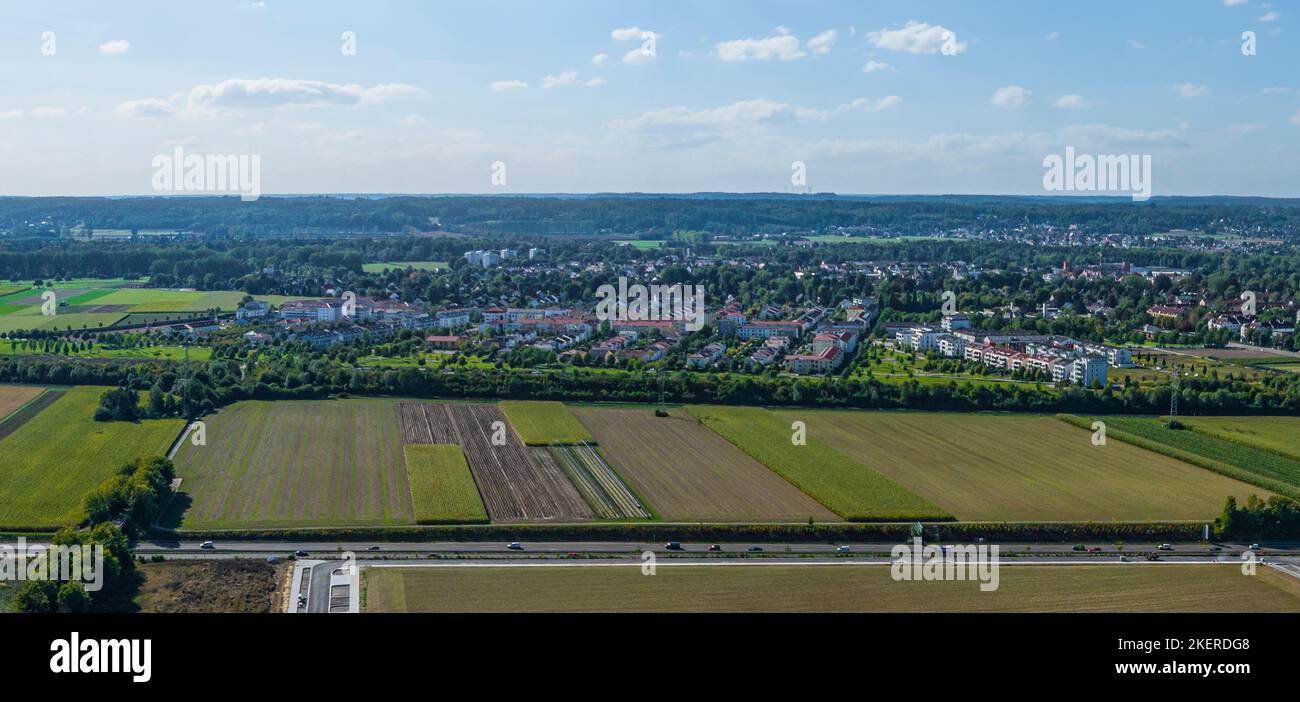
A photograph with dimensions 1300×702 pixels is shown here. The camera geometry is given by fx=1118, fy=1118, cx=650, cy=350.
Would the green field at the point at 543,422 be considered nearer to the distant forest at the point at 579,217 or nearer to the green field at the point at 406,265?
the green field at the point at 406,265

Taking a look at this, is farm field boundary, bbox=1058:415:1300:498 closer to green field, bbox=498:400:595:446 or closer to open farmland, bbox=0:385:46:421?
green field, bbox=498:400:595:446

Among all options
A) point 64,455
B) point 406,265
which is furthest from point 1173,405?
point 406,265

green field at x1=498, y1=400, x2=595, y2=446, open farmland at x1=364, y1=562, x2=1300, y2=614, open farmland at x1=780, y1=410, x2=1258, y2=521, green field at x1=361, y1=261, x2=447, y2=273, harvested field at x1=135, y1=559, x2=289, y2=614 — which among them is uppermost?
green field at x1=361, y1=261, x2=447, y2=273

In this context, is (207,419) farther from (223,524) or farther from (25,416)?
(223,524)

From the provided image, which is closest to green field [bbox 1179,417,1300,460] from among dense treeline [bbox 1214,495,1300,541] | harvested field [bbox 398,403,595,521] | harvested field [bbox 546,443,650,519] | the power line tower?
the power line tower

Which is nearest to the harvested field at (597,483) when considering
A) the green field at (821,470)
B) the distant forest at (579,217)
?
the green field at (821,470)

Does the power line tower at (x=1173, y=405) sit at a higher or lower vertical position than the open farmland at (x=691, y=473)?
higher
